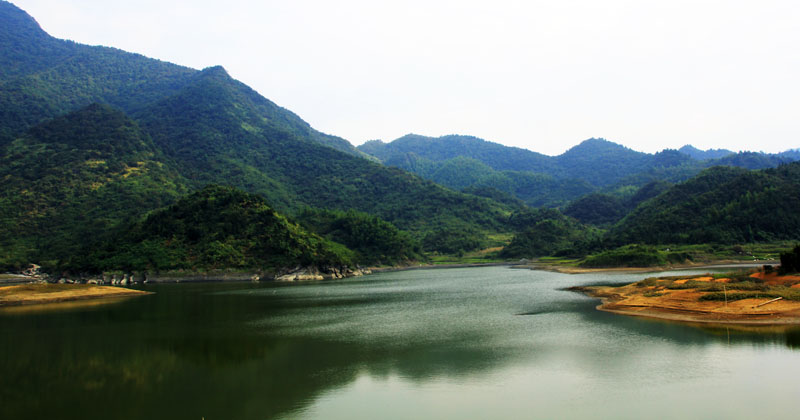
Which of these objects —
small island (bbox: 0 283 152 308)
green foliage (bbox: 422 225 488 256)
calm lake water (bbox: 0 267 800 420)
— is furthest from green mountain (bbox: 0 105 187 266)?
calm lake water (bbox: 0 267 800 420)

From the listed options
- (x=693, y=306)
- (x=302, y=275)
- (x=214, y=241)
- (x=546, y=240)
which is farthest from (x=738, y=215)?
(x=214, y=241)

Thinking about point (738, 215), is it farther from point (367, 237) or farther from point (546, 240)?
point (367, 237)

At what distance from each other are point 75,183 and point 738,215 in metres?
163

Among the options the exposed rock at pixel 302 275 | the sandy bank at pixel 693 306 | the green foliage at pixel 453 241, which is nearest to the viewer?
the sandy bank at pixel 693 306

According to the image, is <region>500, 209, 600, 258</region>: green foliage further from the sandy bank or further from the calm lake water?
the calm lake water

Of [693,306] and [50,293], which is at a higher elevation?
[693,306]

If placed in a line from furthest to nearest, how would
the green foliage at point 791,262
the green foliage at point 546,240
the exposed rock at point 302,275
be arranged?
the green foliage at point 546,240
the exposed rock at point 302,275
the green foliage at point 791,262

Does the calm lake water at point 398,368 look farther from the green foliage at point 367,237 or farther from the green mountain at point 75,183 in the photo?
the green foliage at point 367,237

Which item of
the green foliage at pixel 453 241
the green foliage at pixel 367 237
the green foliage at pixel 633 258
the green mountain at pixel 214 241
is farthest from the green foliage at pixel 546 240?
the green mountain at pixel 214 241

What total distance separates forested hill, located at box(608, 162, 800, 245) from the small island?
103042mm

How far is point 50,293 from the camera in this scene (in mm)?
63531

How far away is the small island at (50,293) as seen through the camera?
59.4 meters

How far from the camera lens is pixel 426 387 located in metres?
21.9

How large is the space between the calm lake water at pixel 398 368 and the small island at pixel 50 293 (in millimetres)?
19671
